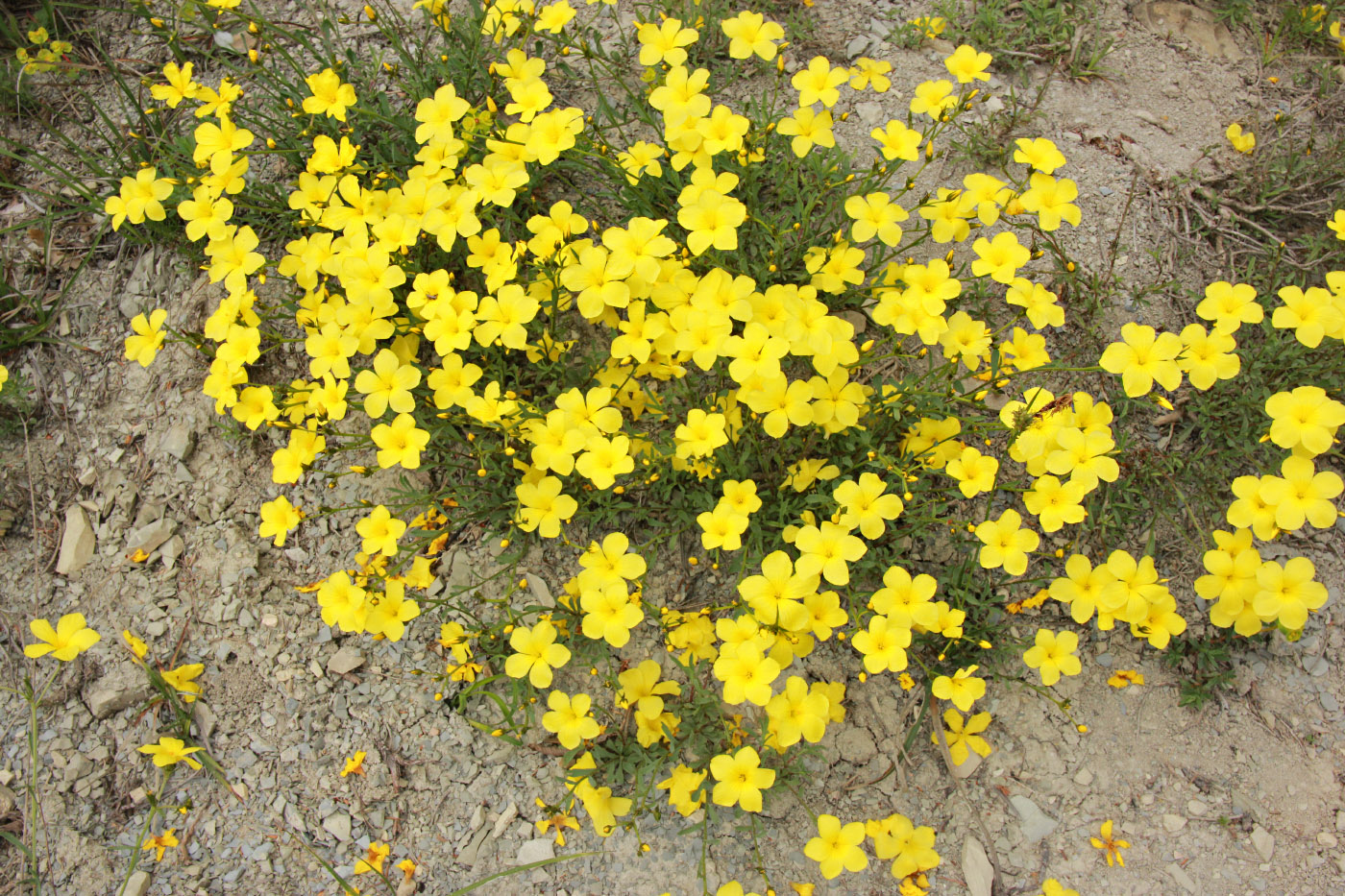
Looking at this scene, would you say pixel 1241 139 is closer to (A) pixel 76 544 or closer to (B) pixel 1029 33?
(B) pixel 1029 33

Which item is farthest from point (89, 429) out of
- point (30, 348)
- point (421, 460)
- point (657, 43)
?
point (657, 43)

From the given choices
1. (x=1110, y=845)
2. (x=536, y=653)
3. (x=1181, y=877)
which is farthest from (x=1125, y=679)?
(x=536, y=653)

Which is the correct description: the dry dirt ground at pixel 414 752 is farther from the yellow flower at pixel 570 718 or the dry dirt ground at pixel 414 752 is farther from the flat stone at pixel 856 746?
the yellow flower at pixel 570 718

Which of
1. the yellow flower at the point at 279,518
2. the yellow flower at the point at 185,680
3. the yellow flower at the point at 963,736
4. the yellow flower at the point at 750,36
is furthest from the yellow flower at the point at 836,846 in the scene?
the yellow flower at the point at 750,36

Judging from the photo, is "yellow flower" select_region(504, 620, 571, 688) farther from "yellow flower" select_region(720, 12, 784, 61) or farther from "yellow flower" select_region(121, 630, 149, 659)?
"yellow flower" select_region(720, 12, 784, 61)

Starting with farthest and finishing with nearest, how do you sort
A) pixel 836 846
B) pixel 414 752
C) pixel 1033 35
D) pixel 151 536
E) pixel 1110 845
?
1. pixel 1033 35
2. pixel 151 536
3. pixel 414 752
4. pixel 1110 845
5. pixel 836 846

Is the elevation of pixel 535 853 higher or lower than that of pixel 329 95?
lower

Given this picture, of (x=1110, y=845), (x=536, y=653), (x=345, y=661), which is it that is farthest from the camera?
(x=345, y=661)
